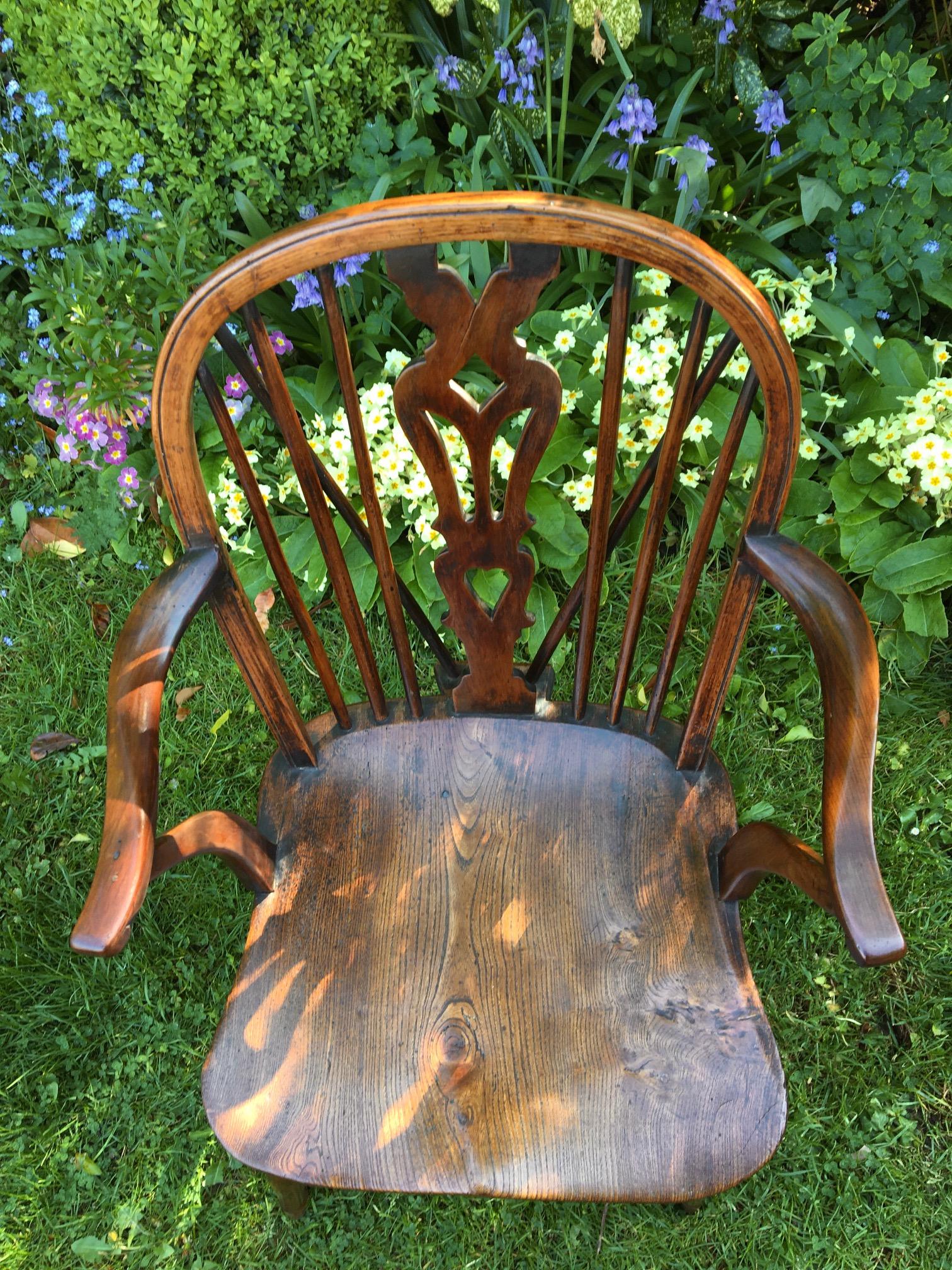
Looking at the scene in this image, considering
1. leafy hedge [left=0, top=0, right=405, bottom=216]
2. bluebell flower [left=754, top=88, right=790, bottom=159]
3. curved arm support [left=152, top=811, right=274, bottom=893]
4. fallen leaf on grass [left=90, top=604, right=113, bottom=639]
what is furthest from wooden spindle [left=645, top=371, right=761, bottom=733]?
fallen leaf on grass [left=90, top=604, right=113, bottom=639]

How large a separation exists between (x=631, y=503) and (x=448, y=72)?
1.32 m

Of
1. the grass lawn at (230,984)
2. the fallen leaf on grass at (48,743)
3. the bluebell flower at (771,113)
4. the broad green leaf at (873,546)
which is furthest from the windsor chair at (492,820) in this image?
the bluebell flower at (771,113)

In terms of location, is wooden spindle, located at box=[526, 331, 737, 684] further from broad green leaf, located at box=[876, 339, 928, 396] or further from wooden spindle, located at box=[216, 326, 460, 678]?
broad green leaf, located at box=[876, 339, 928, 396]

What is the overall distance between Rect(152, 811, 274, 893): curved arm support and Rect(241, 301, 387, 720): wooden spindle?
25 centimetres

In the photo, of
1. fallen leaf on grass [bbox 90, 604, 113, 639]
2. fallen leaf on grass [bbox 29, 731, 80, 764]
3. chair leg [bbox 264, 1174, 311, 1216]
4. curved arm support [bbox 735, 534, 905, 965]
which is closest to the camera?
curved arm support [bbox 735, 534, 905, 965]

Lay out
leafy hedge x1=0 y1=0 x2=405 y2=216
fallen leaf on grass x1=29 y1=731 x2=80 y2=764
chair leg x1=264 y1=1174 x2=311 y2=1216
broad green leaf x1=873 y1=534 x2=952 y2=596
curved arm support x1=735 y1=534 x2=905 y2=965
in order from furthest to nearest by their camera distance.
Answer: fallen leaf on grass x1=29 y1=731 x2=80 y2=764
leafy hedge x1=0 y1=0 x2=405 y2=216
broad green leaf x1=873 y1=534 x2=952 y2=596
chair leg x1=264 y1=1174 x2=311 y2=1216
curved arm support x1=735 y1=534 x2=905 y2=965

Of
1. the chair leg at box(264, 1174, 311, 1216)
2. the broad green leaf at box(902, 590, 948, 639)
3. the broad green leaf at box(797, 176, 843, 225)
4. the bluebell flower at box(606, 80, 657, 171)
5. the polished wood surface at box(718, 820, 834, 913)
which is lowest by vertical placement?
the chair leg at box(264, 1174, 311, 1216)

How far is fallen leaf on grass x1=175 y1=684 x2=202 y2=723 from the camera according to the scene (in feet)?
7.07

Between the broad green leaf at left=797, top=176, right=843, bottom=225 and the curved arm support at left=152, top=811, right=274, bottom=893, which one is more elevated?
the broad green leaf at left=797, top=176, right=843, bottom=225

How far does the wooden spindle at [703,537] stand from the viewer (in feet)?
3.56

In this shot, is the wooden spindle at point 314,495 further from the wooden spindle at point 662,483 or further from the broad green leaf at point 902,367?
the broad green leaf at point 902,367

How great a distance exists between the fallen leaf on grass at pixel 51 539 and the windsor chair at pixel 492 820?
130cm

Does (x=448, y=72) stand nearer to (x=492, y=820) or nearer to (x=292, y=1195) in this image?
(x=492, y=820)

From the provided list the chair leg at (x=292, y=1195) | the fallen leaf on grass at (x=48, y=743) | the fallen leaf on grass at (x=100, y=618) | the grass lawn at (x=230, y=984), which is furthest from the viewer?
the fallen leaf on grass at (x=100, y=618)
